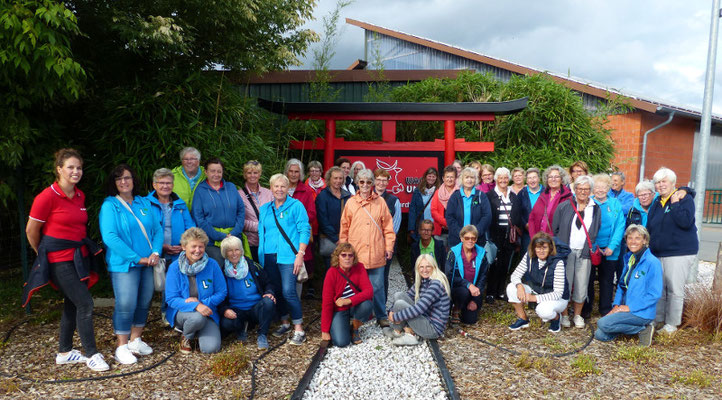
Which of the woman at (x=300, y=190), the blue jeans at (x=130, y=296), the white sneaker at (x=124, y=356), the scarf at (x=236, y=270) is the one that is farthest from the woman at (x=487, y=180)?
the white sneaker at (x=124, y=356)

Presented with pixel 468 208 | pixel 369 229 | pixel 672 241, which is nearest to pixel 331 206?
pixel 369 229

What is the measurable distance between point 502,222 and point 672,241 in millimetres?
1699

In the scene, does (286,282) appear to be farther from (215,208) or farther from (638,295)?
(638,295)

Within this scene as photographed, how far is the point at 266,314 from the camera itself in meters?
4.08

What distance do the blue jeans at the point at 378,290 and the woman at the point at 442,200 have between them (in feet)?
4.26

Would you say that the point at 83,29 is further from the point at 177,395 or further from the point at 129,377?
the point at 177,395

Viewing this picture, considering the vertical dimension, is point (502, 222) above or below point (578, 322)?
above

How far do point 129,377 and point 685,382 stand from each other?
442cm

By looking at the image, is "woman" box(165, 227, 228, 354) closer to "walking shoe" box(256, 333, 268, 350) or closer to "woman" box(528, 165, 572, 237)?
"walking shoe" box(256, 333, 268, 350)

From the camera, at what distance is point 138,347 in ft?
12.6

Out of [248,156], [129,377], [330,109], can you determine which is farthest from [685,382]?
[330,109]

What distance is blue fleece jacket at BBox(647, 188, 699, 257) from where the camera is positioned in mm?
4215

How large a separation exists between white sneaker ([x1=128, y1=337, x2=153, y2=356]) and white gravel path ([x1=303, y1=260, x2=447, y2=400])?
157 centimetres

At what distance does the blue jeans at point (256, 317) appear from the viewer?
407cm
